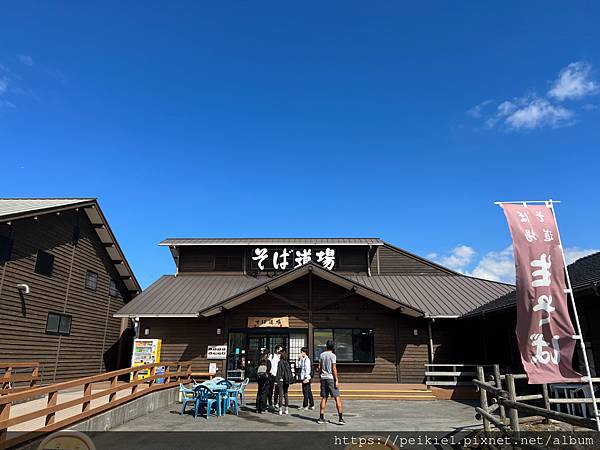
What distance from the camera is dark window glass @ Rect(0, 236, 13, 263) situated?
13.7m

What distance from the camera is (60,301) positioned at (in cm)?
1686

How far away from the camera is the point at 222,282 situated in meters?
20.2

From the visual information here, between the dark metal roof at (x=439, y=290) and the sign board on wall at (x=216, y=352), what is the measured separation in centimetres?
667

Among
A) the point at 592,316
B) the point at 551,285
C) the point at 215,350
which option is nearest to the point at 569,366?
Result: the point at 551,285

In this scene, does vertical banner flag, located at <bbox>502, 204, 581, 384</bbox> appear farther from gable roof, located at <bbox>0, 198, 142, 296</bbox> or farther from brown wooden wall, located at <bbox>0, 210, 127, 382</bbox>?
brown wooden wall, located at <bbox>0, 210, 127, 382</bbox>

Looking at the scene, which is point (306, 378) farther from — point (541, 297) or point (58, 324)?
point (58, 324)

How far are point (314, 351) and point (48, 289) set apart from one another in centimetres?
1058

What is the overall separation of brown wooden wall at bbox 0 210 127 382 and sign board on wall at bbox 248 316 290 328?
764cm

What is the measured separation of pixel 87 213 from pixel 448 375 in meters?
16.4

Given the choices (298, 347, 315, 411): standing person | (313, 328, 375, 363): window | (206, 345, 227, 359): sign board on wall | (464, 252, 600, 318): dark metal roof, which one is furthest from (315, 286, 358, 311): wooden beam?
(298, 347, 315, 411): standing person

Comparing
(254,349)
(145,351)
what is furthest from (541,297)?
(145,351)

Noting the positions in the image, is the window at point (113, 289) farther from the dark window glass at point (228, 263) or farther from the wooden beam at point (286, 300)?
the wooden beam at point (286, 300)

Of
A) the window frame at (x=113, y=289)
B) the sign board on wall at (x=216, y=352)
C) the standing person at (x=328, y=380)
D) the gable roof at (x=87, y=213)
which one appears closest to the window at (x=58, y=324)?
the window frame at (x=113, y=289)

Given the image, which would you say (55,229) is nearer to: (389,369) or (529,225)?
(389,369)
